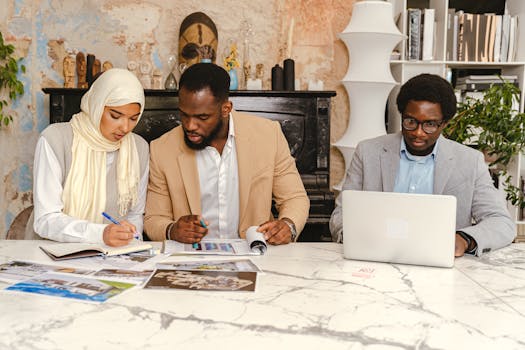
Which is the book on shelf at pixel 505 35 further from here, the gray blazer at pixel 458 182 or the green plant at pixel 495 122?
the gray blazer at pixel 458 182

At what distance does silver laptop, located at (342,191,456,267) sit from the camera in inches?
67.3

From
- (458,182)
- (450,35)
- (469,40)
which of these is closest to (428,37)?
(450,35)

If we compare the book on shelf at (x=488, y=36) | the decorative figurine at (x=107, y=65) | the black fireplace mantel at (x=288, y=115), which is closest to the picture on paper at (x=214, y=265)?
the black fireplace mantel at (x=288, y=115)

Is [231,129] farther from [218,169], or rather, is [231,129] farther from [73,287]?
[73,287]

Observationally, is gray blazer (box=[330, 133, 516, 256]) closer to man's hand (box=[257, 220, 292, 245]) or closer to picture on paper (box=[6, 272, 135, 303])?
man's hand (box=[257, 220, 292, 245])

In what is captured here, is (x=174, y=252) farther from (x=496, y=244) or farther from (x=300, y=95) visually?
(x=300, y=95)

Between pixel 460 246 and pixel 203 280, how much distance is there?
0.90 metres

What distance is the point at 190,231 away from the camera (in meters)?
2.11

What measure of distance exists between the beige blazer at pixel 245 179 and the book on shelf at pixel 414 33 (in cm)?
173

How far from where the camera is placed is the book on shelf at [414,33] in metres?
3.94

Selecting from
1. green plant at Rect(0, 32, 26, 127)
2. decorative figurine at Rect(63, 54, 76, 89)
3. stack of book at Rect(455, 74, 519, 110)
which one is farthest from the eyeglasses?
green plant at Rect(0, 32, 26, 127)

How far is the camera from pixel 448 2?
4184 mm

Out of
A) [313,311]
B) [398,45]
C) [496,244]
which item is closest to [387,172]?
[496,244]

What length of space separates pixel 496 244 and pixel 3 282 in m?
1.61
